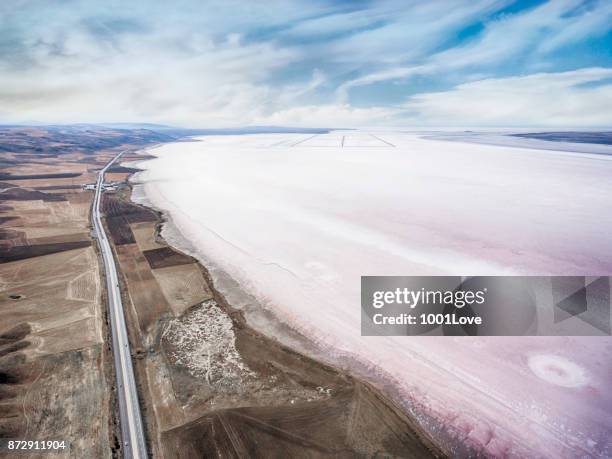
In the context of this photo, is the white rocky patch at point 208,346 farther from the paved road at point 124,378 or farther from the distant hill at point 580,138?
the distant hill at point 580,138

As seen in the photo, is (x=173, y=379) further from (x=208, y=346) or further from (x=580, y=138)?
(x=580, y=138)

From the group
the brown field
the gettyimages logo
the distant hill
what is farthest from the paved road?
the distant hill

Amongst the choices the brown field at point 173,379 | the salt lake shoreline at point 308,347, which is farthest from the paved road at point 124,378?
the salt lake shoreline at point 308,347

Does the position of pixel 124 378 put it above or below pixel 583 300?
below

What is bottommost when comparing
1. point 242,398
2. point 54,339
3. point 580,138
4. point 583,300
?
point 242,398

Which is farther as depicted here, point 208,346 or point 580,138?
point 580,138
